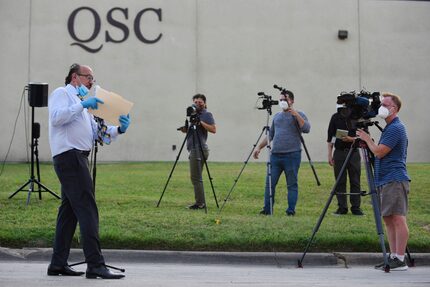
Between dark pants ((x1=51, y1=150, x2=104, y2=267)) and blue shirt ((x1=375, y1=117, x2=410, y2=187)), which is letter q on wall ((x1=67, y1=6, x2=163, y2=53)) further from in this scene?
dark pants ((x1=51, y1=150, x2=104, y2=267))

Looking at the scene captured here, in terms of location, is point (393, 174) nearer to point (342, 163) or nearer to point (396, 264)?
point (396, 264)

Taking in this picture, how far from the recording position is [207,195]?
1744 cm

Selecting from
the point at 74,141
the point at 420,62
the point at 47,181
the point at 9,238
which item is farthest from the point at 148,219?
the point at 420,62

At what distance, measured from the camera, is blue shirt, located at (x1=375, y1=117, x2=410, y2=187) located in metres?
9.91

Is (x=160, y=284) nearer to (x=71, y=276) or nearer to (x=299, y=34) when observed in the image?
(x=71, y=276)

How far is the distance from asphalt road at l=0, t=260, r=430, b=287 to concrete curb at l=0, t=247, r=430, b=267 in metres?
0.13

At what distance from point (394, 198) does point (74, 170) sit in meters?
3.75

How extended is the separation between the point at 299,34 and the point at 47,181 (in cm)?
1552

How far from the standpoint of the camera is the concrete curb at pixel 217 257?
11.0 metres

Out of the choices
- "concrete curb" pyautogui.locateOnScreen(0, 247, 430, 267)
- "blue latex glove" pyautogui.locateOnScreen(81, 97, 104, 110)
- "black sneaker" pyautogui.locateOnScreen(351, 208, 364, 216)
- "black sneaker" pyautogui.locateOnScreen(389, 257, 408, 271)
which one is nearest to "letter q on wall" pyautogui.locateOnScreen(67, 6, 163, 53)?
"black sneaker" pyautogui.locateOnScreen(351, 208, 364, 216)

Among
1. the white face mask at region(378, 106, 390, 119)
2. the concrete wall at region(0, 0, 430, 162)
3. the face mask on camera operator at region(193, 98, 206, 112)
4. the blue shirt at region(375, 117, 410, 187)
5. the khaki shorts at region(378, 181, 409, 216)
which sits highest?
the concrete wall at region(0, 0, 430, 162)

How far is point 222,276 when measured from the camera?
9367mm

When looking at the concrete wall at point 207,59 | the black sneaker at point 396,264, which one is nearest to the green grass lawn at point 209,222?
the black sneaker at point 396,264

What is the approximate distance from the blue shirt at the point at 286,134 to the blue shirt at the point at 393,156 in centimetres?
362
